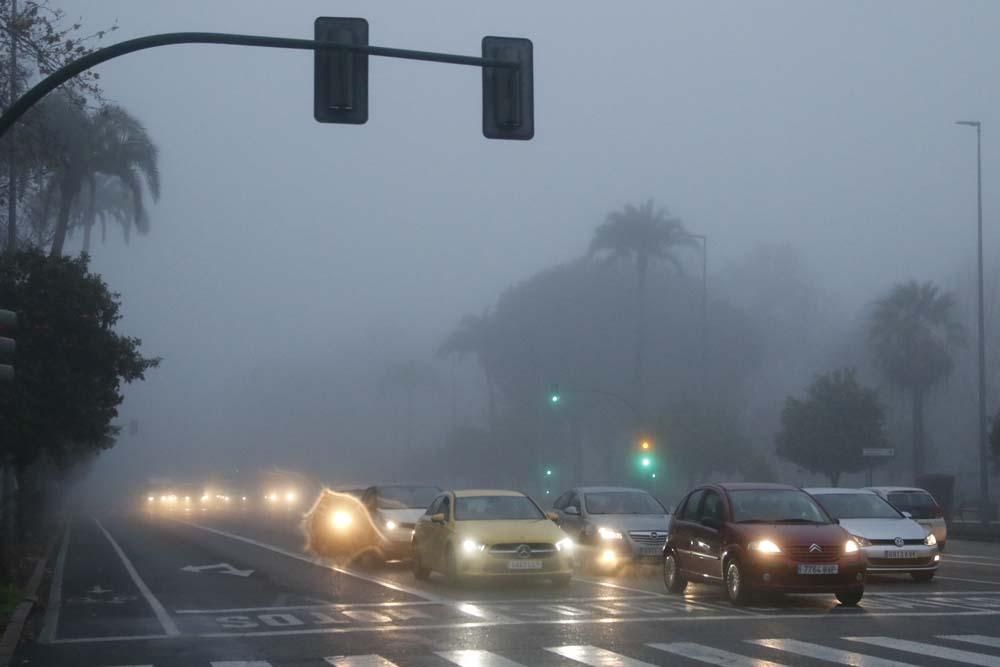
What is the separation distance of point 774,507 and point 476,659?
700 centimetres

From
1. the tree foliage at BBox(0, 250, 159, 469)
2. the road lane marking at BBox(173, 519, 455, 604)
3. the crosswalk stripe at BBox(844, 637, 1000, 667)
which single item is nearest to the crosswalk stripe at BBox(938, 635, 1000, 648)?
the crosswalk stripe at BBox(844, 637, 1000, 667)

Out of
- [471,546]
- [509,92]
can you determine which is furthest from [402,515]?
[509,92]

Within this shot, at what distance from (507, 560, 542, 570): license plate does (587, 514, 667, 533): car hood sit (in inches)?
152

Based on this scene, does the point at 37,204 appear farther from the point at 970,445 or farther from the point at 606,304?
the point at 970,445

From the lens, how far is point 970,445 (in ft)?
268

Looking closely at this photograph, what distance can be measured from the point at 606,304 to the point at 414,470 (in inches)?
1625

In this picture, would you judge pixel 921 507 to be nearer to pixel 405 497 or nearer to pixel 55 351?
pixel 405 497

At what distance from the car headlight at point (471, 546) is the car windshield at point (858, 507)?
5558 millimetres

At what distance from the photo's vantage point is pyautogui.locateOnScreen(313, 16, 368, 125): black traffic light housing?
12.8m

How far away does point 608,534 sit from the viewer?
2381 centimetres

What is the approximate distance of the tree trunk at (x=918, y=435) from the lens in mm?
66438

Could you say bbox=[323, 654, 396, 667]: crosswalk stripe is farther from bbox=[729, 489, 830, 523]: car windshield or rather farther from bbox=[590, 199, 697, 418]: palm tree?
bbox=[590, 199, 697, 418]: palm tree

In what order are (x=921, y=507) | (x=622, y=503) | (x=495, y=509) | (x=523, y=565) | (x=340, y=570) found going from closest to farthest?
(x=523, y=565) → (x=495, y=509) → (x=622, y=503) → (x=340, y=570) → (x=921, y=507)

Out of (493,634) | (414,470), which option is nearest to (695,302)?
(414,470)
